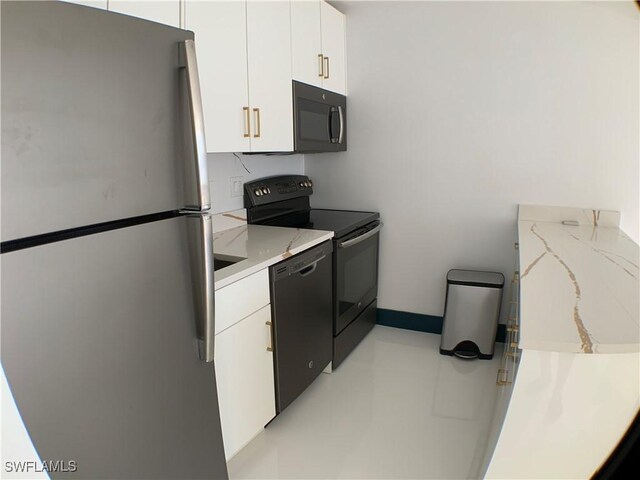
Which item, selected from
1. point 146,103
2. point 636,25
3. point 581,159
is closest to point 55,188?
point 146,103

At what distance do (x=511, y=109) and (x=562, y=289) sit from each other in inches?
66.8

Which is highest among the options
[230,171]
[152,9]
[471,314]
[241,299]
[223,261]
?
[152,9]

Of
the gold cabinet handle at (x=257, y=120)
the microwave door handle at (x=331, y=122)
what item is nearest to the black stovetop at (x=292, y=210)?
the microwave door handle at (x=331, y=122)

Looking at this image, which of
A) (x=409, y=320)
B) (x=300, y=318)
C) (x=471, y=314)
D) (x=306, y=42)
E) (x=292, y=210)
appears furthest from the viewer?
(x=409, y=320)

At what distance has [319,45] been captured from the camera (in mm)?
2697

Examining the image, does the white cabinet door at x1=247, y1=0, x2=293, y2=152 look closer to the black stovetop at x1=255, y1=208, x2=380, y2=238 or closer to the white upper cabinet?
the white upper cabinet

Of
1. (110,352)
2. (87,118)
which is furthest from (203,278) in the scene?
(87,118)

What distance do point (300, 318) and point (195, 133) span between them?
118 centimetres

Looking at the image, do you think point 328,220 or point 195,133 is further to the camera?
point 328,220

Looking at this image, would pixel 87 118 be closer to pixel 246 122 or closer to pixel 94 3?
pixel 94 3

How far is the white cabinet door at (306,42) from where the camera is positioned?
2.42 m

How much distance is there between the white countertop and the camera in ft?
3.42

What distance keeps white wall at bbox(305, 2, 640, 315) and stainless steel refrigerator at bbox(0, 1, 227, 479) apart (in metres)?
2.01

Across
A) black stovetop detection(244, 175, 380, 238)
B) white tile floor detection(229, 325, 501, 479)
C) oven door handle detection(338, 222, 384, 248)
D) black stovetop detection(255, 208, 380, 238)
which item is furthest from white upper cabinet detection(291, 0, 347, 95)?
white tile floor detection(229, 325, 501, 479)
